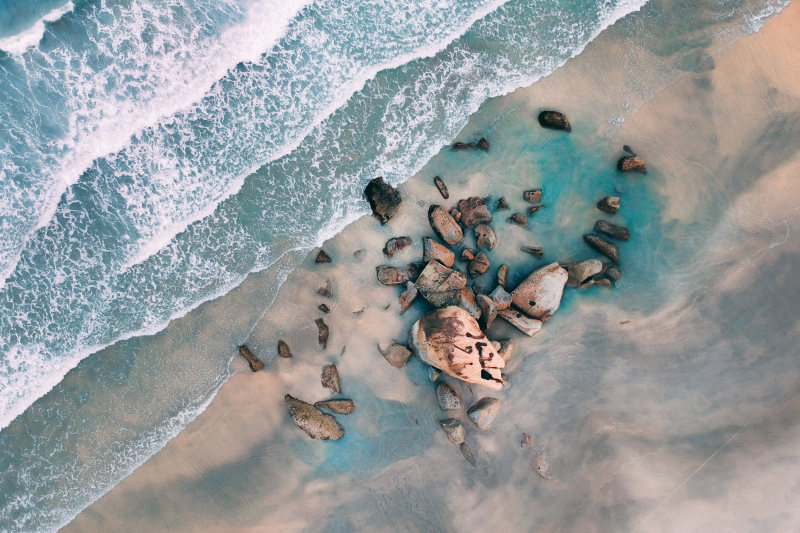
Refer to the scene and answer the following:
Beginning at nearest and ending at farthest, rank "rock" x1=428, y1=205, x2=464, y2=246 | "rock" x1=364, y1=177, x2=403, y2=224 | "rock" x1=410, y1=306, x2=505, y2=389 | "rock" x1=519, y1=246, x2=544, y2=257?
"rock" x1=410, y1=306, x2=505, y2=389 < "rock" x1=364, y1=177, x2=403, y2=224 < "rock" x1=428, y1=205, x2=464, y2=246 < "rock" x1=519, y1=246, x2=544, y2=257

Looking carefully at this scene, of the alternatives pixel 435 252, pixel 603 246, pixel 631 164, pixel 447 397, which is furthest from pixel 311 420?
pixel 631 164

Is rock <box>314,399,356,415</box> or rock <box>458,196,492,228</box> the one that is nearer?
rock <box>314,399,356,415</box>

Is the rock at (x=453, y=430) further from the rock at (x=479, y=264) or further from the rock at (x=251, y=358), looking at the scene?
the rock at (x=251, y=358)

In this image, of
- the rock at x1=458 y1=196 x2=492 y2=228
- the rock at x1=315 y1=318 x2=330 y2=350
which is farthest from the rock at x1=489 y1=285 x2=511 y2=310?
the rock at x1=315 y1=318 x2=330 y2=350

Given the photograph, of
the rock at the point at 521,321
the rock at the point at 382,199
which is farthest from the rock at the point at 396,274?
the rock at the point at 521,321

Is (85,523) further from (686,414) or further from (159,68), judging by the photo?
(686,414)

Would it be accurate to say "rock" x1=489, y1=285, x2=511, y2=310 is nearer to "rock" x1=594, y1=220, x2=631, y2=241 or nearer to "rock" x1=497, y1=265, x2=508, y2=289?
"rock" x1=497, y1=265, x2=508, y2=289
